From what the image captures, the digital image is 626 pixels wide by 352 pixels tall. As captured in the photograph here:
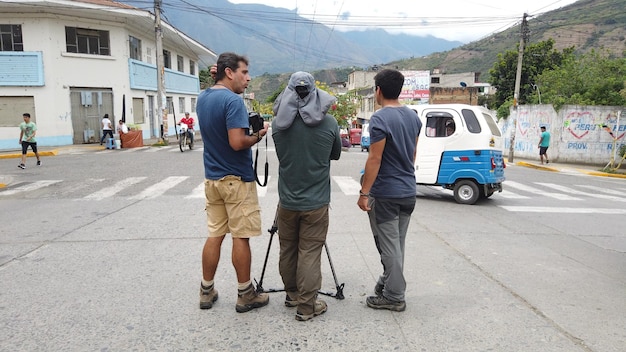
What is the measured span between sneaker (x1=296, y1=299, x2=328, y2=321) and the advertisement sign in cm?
4739

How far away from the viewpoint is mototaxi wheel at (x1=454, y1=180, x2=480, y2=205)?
850cm

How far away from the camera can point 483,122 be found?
841 cm

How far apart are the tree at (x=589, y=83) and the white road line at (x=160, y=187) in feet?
55.3

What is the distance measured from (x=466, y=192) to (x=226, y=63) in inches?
256

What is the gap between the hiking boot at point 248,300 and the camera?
3.52 m

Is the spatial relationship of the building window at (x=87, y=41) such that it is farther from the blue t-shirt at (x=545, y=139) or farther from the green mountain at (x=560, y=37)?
the green mountain at (x=560, y=37)

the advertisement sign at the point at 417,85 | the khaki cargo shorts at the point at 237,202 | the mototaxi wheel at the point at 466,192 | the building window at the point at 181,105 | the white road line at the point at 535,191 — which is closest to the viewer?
the khaki cargo shorts at the point at 237,202

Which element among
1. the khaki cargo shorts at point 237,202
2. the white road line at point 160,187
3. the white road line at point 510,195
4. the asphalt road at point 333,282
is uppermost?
the khaki cargo shorts at point 237,202

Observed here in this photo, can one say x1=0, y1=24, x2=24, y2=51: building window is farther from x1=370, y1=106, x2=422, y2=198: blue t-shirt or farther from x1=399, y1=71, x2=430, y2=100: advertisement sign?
x1=399, y1=71, x2=430, y2=100: advertisement sign

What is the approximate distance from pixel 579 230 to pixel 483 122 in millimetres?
2676

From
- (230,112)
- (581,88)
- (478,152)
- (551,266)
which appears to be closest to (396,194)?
(230,112)

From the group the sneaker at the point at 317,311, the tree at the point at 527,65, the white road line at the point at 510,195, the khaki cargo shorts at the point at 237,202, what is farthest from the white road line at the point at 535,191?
the tree at the point at 527,65

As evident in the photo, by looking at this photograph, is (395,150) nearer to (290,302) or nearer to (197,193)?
(290,302)

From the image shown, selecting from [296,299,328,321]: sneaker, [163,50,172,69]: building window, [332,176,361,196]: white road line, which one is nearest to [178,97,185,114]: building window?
[163,50,172,69]: building window
